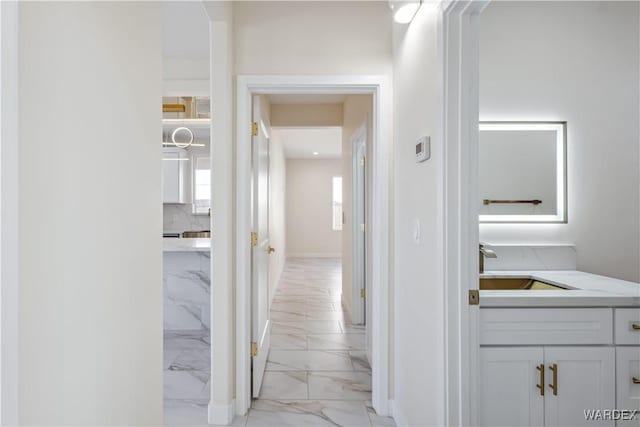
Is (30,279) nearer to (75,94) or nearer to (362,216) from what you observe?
(75,94)

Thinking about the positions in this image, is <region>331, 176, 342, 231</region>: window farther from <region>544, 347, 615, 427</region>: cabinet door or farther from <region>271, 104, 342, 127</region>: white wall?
<region>544, 347, 615, 427</region>: cabinet door

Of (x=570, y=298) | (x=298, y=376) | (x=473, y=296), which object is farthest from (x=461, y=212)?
(x=298, y=376)

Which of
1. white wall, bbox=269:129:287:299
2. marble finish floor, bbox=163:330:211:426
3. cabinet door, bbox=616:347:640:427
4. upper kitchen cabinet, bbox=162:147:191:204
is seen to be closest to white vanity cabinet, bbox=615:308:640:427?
cabinet door, bbox=616:347:640:427

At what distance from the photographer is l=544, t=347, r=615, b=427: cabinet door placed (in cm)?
156

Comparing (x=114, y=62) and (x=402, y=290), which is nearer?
(x=114, y=62)

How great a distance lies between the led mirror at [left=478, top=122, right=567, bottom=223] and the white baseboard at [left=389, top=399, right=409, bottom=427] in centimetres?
124

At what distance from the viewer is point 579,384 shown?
1.57 meters

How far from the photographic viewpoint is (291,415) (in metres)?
2.29

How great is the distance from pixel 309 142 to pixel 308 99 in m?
3.26

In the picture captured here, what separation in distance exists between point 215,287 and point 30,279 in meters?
1.62

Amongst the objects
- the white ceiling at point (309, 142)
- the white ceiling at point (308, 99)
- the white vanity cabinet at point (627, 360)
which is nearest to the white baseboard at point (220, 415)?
the white vanity cabinet at point (627, 360)

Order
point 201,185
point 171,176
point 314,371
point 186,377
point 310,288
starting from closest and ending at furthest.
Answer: point 186,377 → point 314,371 → point 171,176 → point 201,185 → point 310,288

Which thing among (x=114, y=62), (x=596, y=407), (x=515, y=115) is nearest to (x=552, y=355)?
(x=596, y=407)

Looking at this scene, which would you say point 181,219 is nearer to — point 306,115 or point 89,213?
point 306,115
